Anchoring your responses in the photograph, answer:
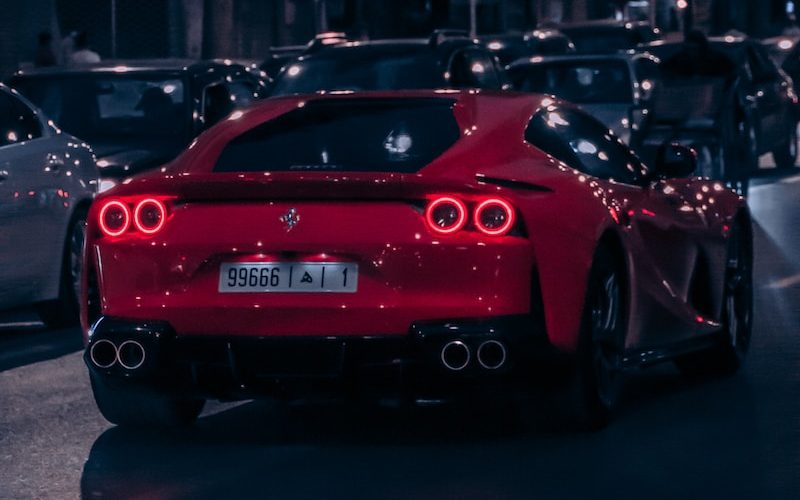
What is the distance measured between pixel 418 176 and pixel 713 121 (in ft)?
49.0

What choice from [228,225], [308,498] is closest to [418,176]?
[228,225]

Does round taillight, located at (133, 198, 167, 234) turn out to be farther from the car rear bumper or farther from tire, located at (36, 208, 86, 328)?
tire, located at (36, 208, 86, 328)

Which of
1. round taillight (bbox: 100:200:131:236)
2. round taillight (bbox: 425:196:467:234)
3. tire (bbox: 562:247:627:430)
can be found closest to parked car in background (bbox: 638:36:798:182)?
tire (bbox: 562:247:627:430)

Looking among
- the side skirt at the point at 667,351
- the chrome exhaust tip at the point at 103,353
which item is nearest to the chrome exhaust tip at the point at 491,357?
the side skirt at the point at 667,351

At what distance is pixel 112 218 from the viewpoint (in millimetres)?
8602

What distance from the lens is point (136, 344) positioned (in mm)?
8406

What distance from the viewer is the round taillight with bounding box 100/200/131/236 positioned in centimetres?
859

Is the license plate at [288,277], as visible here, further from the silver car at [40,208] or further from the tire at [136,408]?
the silver car at [40,208]

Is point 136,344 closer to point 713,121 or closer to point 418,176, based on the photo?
point 418,176

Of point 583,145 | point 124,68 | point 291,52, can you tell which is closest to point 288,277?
point 583,145

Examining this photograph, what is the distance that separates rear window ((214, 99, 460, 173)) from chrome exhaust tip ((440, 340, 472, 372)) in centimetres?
78

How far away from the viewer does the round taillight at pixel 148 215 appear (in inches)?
334

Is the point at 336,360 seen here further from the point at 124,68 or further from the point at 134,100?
the point at 134,100

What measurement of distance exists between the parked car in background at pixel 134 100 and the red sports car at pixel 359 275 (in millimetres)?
8329
